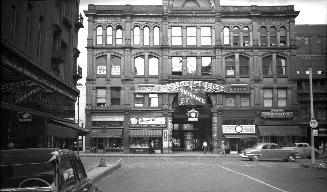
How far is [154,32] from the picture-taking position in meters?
54.6

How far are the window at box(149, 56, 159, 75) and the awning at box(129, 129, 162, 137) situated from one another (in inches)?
280

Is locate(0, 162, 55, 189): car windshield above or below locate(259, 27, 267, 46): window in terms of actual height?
below

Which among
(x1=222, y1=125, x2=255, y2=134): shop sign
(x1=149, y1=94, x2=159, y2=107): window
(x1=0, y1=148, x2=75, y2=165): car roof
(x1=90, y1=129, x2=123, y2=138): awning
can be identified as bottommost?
(x1=90, y1=129, x2=123, y2=138): awning

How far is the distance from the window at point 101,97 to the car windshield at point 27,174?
47751 mm

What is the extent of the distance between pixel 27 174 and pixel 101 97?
158 ft

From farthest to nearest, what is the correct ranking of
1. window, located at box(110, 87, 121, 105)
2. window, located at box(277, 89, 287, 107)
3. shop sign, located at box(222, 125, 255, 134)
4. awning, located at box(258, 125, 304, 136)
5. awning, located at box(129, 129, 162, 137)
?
1. window, located at box(277, 89, 287, 107)
2. window, located at box(110, 87, 121, 105)
3. shop sign, located at box(222, 125, 255, 134)
4. awning, located at box(129, 129, 162, 137)
5. awning, located at box(258, 125, 304, 136)

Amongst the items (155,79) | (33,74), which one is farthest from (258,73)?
(33,74)

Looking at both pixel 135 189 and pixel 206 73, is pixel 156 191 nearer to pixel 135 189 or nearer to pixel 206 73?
pixel 135 189

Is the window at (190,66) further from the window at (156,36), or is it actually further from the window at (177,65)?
the window at (156,36)

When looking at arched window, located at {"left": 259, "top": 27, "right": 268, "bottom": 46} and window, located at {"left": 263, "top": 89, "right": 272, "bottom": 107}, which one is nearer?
window, located at {"left": 263, "top": 89, "right": 272, "bottom": 107}

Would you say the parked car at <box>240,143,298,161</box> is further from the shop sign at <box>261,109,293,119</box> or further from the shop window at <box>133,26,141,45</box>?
the shop window at <box>133,26,141,45</box>

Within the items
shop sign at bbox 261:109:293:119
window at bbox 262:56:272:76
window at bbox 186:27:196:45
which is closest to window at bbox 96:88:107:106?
window at bbox 186:27:196:45

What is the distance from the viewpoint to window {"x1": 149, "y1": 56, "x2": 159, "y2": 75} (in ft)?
178

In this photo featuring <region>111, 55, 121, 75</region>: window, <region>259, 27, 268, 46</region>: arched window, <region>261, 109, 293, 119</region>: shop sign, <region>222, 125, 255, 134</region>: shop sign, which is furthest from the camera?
<region>259, 27, 268, 46</region>: arched window
